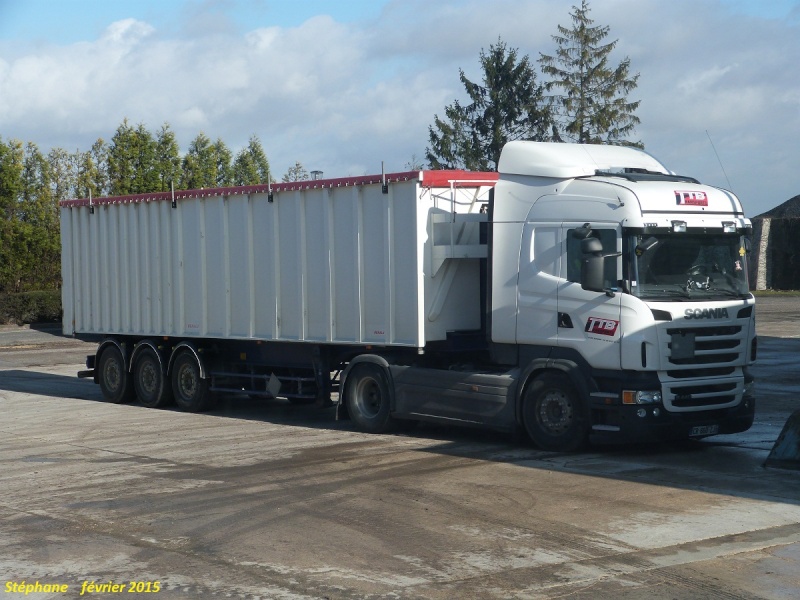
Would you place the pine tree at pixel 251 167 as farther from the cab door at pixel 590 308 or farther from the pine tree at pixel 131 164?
the cab door at pixel 590 308

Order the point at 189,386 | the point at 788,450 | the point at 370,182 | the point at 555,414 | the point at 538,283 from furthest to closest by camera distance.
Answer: the point at 189,386 < the point at 370,182 < the point at 538,283 < the point at 555,414 < the point at 788,450

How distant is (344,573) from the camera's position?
24.8ft

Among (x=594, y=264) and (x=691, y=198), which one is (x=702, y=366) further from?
(x=691, y=198)

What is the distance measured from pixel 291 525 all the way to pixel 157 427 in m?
7.35

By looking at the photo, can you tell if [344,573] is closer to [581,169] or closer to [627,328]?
[627,328]

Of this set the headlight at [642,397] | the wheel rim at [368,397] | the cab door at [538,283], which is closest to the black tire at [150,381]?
the wheel rim at [368,397]

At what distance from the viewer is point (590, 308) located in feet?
40.2

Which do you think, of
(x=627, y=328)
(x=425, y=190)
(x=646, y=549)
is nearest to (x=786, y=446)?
(x=627, y=328)

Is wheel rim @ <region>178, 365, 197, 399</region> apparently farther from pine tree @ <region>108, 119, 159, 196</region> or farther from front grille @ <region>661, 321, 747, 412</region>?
pine tree @ <region>108, 119, 159, 196</region>

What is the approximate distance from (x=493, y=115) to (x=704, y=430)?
48.4 m

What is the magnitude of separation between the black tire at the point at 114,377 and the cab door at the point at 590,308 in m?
9.23

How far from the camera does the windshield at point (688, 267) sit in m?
12.0

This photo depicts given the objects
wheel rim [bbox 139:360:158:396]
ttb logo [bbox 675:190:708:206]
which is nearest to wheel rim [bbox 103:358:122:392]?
wheel rim [bbox 139:360:158:396]

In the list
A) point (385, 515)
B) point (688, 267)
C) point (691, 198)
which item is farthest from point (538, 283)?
point (385, 515)
